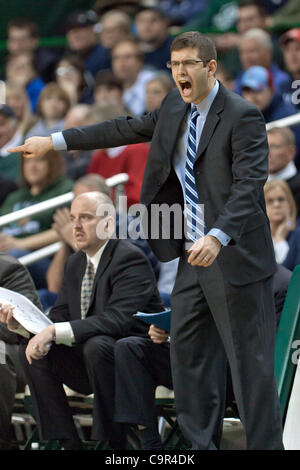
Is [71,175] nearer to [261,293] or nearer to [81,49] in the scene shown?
[81,49]

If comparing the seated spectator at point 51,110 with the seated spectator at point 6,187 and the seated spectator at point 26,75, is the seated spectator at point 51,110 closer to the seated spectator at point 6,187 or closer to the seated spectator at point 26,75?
the seated spectator at point 6,187

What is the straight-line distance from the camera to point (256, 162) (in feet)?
10.1

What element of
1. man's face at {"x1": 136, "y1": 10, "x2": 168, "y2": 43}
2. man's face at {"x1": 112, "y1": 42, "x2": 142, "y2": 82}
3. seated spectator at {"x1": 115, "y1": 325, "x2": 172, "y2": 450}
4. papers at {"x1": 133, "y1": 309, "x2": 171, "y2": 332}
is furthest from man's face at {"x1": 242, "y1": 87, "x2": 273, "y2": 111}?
papers at {"x1": 133, "y1": 309, "x2": 171, "y2": 332}

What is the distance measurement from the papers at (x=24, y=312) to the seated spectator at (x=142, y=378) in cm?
36

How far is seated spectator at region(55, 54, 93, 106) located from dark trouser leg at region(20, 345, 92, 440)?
12.6ft

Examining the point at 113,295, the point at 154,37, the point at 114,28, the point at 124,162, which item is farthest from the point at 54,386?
the point at 114,28

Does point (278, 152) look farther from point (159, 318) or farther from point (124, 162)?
point (159, 318)

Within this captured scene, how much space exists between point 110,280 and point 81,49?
13.8 ft

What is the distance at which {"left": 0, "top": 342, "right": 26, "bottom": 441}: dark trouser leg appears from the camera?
424 centimetres

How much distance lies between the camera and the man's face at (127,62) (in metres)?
7.20

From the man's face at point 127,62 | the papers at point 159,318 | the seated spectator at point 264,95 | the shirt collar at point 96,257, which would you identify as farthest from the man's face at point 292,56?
the papers at point 159,318

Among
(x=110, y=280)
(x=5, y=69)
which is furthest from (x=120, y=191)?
(x=5, y=69)

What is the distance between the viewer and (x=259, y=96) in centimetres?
600

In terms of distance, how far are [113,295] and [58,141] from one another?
112 centimetres
